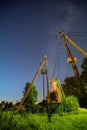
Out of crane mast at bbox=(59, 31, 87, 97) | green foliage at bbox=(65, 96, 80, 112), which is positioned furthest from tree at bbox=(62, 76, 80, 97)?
crane mast at bbox=(59, 31, 87, 97)

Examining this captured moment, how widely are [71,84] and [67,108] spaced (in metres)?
27.8

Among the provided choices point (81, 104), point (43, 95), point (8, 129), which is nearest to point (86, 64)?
point (81, 104)

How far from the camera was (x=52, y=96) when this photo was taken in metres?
17.2

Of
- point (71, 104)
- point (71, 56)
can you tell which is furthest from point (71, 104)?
point (71, 56)

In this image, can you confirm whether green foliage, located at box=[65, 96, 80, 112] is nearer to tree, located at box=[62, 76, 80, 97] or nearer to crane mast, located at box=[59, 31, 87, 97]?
crane mast, located at box=[59, 31, 87, 97]

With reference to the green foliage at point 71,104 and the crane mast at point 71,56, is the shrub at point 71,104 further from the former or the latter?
the crane mast at point 71,56

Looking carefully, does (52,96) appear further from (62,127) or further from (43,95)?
(43,95)

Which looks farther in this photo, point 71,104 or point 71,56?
point 71,104

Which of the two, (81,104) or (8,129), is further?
(81,104)

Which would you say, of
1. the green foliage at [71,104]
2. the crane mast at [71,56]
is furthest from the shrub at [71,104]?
the crane mast at [71,56]

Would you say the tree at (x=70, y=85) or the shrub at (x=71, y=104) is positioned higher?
the tree at (x=70, y=85)

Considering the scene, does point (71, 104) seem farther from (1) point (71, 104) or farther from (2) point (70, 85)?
(2) point (70, 85)

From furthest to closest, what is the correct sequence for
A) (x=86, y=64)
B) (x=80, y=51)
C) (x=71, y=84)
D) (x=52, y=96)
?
(x=71, y=84) → (x=86, y=64) → (x=52, y=96) → (x=80, y=51)

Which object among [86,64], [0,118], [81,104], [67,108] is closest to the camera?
[0,118]
